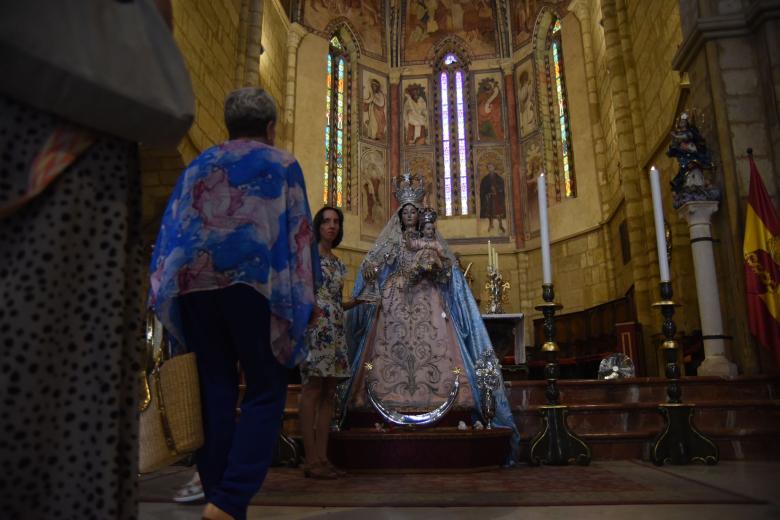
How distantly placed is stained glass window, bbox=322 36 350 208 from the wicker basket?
1210cm

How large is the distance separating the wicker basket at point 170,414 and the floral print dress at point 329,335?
148 cm

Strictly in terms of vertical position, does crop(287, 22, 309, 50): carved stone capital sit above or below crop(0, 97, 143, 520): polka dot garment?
above

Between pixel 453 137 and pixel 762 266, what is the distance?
11.2m

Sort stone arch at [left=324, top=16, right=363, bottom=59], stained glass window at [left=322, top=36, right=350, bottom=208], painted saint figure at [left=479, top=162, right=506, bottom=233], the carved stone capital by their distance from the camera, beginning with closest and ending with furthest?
1. the carved stone capital
2. stained glass window at [left=322, top=36, right=350, bottom=208]
3. painted saint figure at [left=479, top=162, right=506, bottom=233]
4. stone arch at [left=324, top=16, right=363, bottom=59]

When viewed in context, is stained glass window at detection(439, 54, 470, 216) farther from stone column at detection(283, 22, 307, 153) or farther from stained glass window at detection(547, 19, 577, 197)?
stone column at detection(283, 22, 307, 153)

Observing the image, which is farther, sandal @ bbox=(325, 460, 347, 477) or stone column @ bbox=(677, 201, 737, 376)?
stone column @ bbox=(677, 201, 737, 376)

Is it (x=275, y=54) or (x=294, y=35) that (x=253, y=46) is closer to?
(x=275, y=54)

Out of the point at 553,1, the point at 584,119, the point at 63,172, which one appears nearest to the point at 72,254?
the point at 63,172

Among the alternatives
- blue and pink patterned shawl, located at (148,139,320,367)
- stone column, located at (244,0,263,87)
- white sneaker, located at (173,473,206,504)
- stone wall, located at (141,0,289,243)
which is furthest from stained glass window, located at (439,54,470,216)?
blue and pink patterned shawl, located at (148,139,320,367)

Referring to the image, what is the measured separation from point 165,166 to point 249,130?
5568 millimetres

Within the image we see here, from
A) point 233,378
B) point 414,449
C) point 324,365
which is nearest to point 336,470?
point 414,449

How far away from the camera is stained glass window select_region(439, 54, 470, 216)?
49.6 ft

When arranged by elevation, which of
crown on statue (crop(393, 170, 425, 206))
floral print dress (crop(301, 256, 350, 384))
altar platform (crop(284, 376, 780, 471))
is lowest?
altar platform (crop(284, 376, 780, 471))

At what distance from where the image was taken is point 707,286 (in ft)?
17.4
